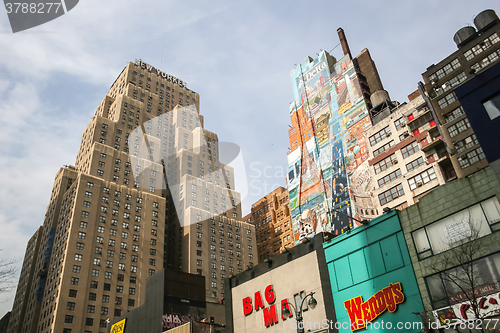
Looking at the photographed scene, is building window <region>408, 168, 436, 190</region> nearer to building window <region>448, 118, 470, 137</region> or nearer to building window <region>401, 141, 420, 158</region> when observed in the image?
building window <region>401, 141, 420, 158</region>

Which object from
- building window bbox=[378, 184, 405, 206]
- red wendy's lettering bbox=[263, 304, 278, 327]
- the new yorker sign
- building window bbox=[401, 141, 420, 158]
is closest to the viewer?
red wendy's lettering bbox=[263, 304, 278, 327]

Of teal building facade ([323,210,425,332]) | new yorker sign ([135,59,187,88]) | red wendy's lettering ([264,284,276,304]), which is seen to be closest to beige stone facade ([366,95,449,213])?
teal building facade ([323,210,425,332])

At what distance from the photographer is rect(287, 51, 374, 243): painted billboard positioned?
8781 cm

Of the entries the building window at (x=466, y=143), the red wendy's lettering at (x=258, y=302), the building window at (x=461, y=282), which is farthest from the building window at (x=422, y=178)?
the building window at (x=461, y=282)

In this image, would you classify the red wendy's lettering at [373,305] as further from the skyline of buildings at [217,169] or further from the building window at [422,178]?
the building window at [422,178]

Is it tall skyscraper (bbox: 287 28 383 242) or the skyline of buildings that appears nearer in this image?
the skyline of buildings

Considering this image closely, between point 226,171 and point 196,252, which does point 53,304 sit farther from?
point 226,171

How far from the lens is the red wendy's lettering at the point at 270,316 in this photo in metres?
33.0

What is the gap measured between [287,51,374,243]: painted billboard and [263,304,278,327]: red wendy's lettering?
1862 inches

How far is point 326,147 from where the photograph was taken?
10175 centimetres

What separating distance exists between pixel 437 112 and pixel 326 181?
38568 millimetres

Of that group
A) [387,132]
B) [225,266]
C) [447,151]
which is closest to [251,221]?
[225,266]

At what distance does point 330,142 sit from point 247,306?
6985 centimetres

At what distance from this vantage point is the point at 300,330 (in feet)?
76.3
